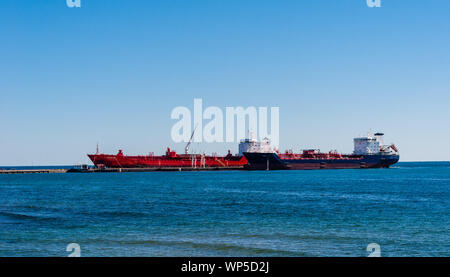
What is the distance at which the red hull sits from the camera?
363 ft

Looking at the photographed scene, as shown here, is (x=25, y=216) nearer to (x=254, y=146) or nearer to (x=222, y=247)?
(x=222, y=247)

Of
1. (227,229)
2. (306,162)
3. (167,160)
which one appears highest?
(167,160)

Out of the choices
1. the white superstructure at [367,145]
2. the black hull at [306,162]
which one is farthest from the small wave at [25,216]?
the white superstructure at [367,145]

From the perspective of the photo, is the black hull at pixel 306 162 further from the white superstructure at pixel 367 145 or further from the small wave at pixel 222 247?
the small wave at pixel 222 247

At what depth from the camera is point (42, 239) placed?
19297mm

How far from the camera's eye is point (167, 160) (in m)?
114

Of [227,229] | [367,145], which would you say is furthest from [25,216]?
[367,145]

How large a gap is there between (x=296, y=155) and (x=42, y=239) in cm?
9828

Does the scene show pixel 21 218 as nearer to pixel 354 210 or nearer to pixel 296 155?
pixel 354 210

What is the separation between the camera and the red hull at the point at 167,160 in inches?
4350

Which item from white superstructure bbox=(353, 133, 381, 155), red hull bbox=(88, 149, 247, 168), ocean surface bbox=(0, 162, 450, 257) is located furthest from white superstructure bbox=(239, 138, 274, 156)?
ocean surface bbox=(0, 162, 450, 257)
